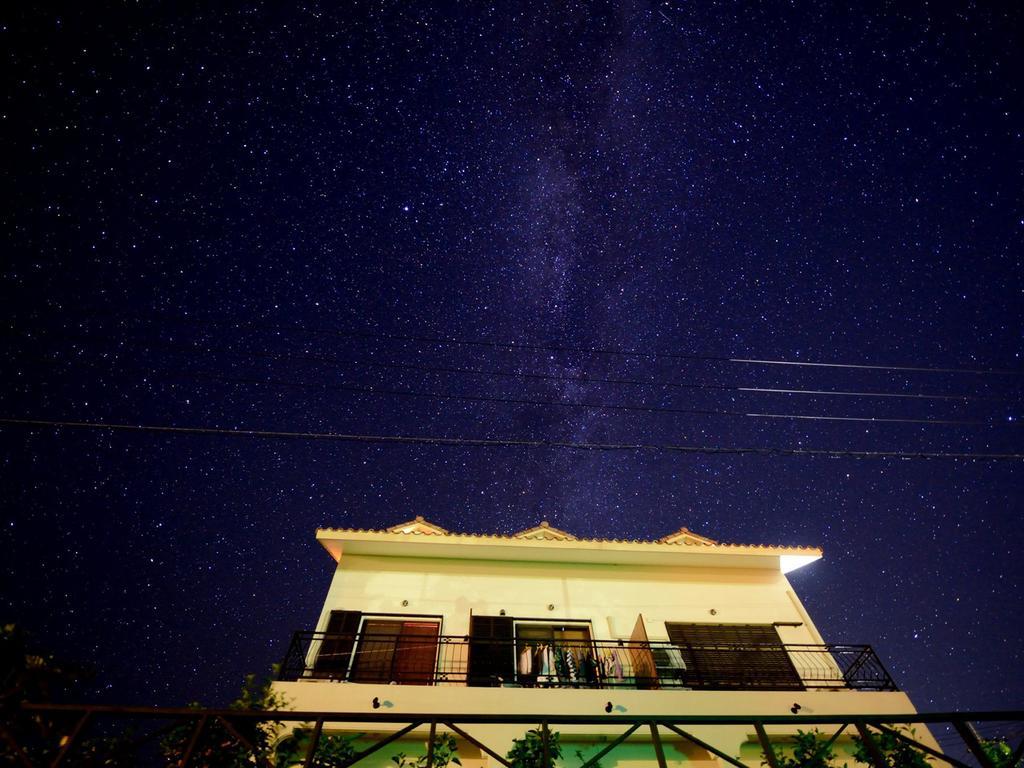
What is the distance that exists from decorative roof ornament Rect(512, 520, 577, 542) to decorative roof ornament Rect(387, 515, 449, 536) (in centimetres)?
191

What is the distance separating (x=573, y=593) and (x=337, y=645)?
5.34 m

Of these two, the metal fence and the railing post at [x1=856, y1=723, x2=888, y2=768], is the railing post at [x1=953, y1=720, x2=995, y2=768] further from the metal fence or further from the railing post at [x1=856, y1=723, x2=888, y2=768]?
the railing post at [x1=856, y1=723, x2=888, y2=768]

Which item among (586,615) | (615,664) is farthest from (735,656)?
(586,615)

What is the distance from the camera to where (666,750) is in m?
9.40

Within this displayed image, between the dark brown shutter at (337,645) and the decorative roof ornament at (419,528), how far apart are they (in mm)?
2023

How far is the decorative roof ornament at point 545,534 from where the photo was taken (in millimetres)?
12055

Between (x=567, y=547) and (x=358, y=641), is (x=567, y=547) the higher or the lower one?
the higher one

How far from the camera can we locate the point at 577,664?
34.2 feet

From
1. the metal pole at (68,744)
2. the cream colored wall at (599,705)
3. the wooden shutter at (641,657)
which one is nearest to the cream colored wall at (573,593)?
the wooden shutter at (641,657)

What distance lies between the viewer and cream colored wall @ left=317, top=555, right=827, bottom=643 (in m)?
11.2

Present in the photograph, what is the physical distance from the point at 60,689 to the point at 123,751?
2.73m

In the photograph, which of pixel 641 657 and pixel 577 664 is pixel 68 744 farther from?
pixel 641 657

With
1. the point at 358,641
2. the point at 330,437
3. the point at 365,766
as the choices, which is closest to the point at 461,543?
the point at 358,641

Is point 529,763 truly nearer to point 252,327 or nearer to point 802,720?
point 802,720
